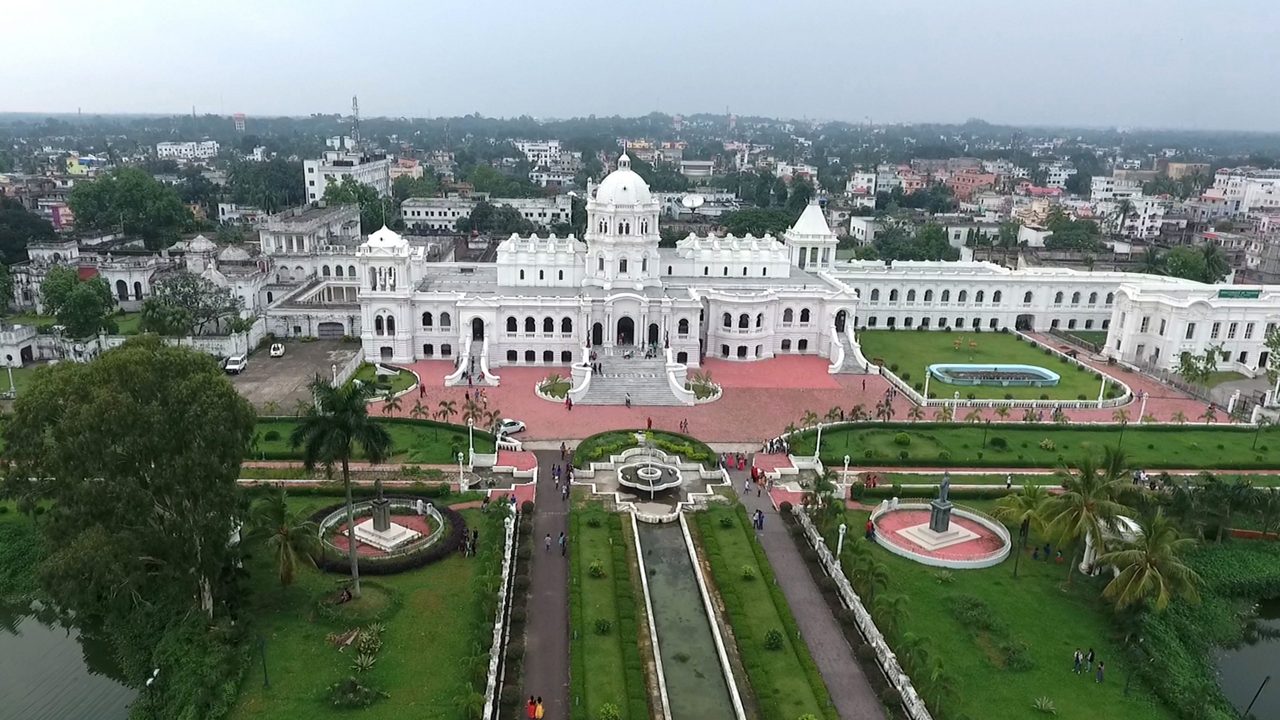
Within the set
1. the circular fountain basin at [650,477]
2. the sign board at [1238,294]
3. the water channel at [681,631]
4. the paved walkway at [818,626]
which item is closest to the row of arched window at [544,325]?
the circular fountain basin at [650,477]

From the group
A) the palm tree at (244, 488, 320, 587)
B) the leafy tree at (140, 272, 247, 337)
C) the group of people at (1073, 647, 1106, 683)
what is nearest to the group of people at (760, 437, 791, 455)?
the group of people at (1073, 647, 1106, 683)

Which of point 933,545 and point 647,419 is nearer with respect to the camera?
point 933,545

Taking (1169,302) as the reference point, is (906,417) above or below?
below

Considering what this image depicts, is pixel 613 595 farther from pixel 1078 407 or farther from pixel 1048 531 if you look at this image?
pixel 1078 407

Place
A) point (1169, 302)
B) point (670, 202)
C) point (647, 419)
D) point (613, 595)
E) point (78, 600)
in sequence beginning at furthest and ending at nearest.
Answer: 1. point (670, 202)
2. point (1169, 302)
3. point (647, 419)
4. point (613, 595)
5. point (78, 600)

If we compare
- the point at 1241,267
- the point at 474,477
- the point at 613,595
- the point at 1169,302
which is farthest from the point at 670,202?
the point at 613,595

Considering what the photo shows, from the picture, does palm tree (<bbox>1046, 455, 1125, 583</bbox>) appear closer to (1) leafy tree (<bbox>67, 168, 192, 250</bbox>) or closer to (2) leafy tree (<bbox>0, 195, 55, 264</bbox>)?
(2) leafy tree (<bbox>0, 195, 55, 264</bbox>)
